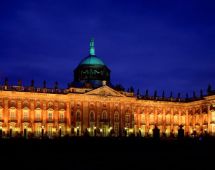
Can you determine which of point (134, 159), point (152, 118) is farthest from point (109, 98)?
point (134, 159)

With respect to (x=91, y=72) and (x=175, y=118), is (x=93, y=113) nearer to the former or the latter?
(x=91, y=72)

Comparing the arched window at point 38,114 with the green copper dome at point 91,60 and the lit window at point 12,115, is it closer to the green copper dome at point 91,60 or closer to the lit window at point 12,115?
the lit window at point 12,115

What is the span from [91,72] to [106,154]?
163 feet

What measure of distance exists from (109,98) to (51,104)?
12044 mm

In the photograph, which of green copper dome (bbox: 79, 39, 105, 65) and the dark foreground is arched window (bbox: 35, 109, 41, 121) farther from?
the dark foreground

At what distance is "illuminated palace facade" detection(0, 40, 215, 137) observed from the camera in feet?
245

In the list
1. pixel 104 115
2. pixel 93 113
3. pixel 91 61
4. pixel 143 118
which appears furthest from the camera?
pixel 91 61

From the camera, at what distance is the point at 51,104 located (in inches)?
3088

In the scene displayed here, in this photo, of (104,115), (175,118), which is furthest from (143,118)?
(104,115)

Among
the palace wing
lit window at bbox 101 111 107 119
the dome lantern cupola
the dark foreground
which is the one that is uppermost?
the dome lantern cupola

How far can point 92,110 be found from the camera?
8244cm

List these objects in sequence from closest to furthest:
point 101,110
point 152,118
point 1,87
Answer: point 1,87 → point 101,110 → point 152,118

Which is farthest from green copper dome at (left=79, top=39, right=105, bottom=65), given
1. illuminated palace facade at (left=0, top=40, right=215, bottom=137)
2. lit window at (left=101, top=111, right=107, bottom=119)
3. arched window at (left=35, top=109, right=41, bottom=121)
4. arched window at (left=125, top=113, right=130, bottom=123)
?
arched window at (left=35, top=109, right=41, bottom=121)

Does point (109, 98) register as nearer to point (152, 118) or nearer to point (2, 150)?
point (152, 118)
